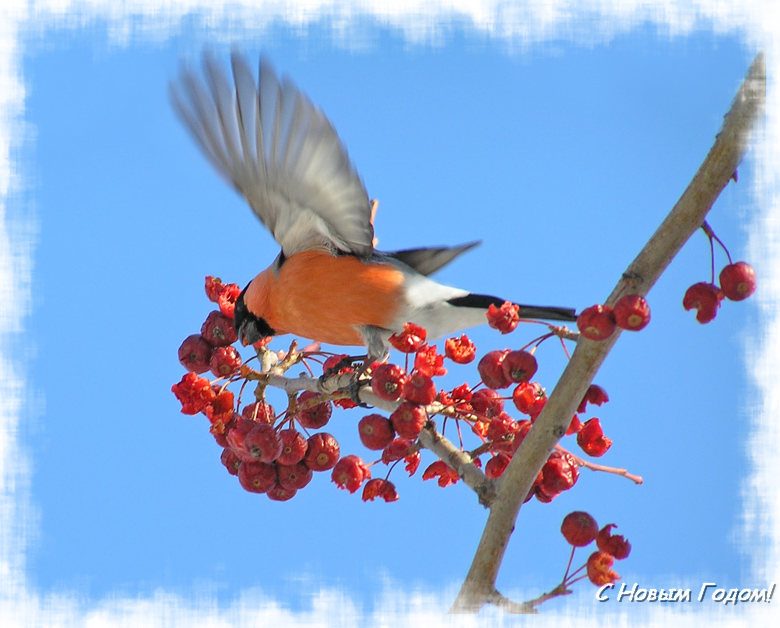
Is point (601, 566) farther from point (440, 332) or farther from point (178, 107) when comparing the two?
point (178, 107)

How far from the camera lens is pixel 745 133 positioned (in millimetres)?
1458

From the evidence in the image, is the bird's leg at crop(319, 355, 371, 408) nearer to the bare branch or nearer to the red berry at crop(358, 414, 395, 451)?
the red berry at crop(358, 414, 395, 451)

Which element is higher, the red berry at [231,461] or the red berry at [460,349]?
the red berry at [460,349]

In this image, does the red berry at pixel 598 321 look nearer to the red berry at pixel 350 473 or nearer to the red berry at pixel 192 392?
the red berry at pixel 350 473

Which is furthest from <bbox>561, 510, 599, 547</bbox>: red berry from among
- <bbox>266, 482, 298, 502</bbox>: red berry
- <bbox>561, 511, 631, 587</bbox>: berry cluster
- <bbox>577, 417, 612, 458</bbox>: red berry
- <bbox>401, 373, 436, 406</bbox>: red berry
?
<bbox>266, 482, 298, 502</bbox>: red berry

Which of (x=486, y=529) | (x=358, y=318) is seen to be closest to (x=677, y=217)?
(x=486, y=529)

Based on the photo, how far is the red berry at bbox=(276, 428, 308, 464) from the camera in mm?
2260

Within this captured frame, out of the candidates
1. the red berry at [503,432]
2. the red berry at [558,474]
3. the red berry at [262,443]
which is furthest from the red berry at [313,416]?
the red berry at [558,474]

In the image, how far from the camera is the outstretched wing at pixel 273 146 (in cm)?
221

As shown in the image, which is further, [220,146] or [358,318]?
[358,318]

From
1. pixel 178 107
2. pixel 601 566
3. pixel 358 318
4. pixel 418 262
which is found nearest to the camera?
pixel 601 566

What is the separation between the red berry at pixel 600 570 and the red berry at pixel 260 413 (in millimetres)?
979

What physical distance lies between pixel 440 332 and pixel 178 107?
4.45 feet

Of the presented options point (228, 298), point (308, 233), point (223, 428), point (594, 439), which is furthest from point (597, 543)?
point (308, 233)
